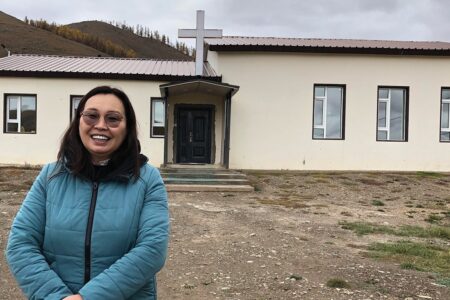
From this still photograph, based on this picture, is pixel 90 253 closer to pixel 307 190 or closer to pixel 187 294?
pixel 187 294

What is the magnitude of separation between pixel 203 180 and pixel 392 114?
7.30 m

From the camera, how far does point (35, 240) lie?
1854 millimetres

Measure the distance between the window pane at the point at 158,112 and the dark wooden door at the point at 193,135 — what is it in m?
0.57

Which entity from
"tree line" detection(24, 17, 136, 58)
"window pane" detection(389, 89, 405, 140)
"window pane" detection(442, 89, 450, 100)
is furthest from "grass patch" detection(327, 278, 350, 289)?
"tree line" detection(24, 17, 136, 58)

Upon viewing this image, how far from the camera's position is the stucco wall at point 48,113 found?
47.4 ft

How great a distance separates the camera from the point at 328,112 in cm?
1455

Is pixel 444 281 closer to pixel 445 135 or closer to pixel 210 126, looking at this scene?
pixel 210 126

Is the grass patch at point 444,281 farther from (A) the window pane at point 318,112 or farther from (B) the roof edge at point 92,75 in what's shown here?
(B) the roof edge at point 92,75

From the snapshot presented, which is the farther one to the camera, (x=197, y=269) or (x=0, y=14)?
(x=0, y=14)

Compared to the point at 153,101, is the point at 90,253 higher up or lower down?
lower down

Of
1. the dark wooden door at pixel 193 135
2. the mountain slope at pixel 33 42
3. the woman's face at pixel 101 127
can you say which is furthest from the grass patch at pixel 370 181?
the mountain slope at pixel 33 42

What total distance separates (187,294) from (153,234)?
2.55 meters

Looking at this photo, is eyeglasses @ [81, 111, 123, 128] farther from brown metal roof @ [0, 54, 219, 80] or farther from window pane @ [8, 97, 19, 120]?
window pane @ [8, 97, 19, 120]

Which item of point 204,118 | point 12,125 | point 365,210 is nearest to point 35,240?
point 365,210
